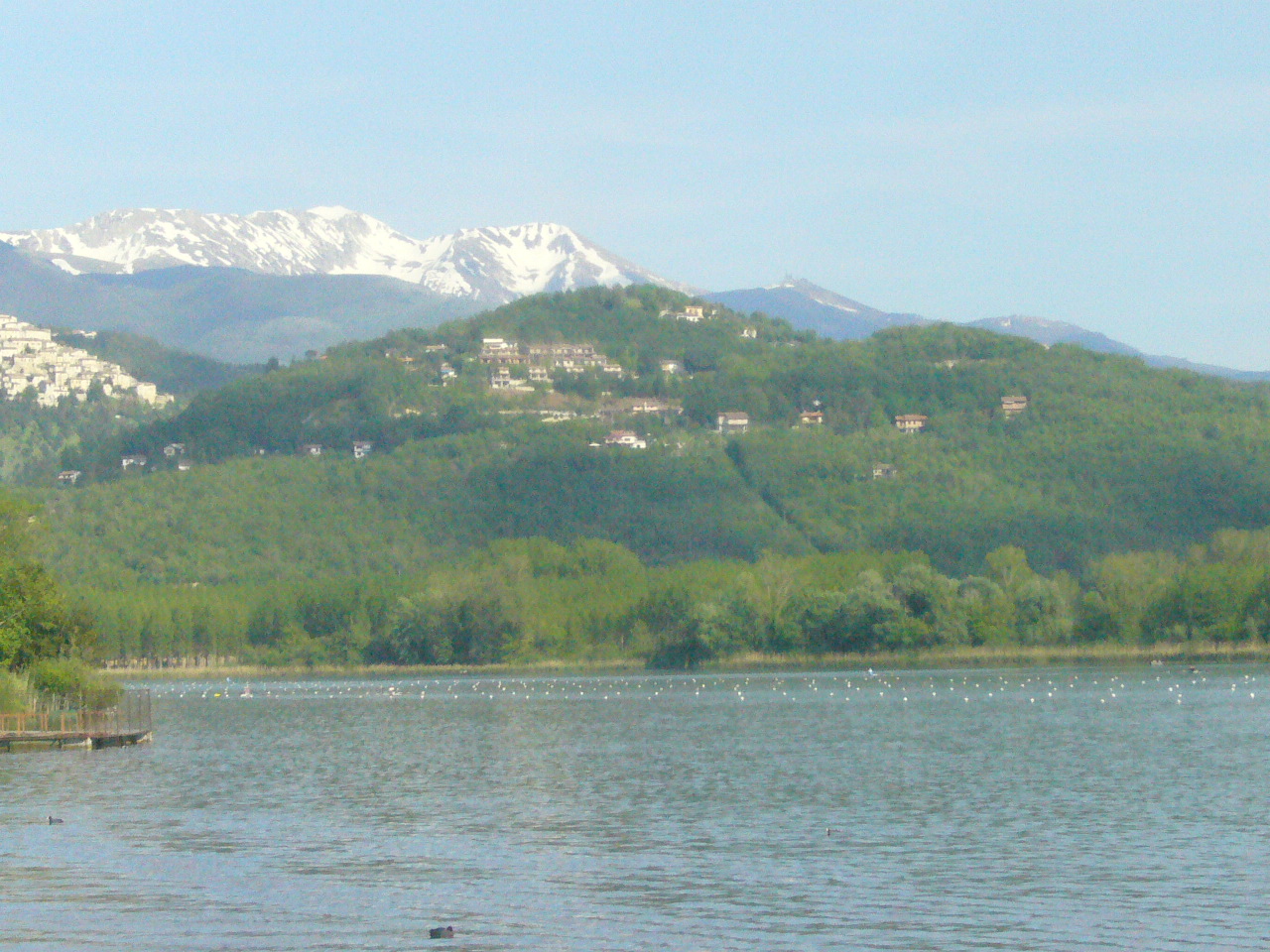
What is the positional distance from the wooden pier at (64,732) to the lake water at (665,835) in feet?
4.56

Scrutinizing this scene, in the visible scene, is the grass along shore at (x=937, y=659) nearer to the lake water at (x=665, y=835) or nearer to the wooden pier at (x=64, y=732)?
the lake water at (x=665, y=835)

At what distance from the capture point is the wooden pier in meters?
64.6

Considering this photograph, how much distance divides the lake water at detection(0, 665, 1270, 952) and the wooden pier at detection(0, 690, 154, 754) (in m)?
1.39

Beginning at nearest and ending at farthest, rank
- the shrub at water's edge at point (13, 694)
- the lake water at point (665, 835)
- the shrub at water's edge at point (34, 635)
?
the lake water at point (665, 835), the shrub at water's edge at point (13, 694), the shrub at water's edge at point (34, 635)

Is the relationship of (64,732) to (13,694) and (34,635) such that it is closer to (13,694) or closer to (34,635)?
(13,694)

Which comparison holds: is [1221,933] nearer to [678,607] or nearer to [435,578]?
[678,607]

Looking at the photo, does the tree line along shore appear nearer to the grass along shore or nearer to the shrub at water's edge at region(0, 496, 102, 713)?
the grass along shore

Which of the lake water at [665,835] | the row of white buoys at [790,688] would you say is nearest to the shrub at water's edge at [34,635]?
the lake water at [665,835]

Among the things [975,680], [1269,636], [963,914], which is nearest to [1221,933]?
[963,914]

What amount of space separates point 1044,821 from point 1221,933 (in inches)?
547

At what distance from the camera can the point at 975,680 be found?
110 meters

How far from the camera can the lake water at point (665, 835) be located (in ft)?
96.8

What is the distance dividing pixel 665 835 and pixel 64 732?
31278 mm

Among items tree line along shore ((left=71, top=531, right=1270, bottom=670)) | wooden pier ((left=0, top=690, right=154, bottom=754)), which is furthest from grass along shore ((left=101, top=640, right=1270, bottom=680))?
wooden pier ((left=0, top=690, right=154, bottom=754))
